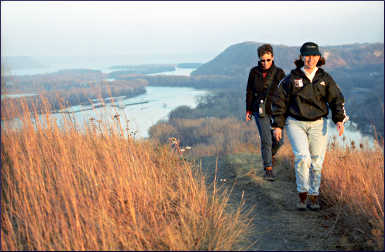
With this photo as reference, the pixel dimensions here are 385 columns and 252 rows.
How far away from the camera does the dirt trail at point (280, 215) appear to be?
2.94 metres

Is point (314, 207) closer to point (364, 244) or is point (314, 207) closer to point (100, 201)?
point (364, 244)

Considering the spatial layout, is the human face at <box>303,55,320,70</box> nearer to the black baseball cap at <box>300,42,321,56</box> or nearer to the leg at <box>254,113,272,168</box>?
the black baseball cap at <box>300,42,321,56</box>

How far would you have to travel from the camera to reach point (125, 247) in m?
Result: 2.51

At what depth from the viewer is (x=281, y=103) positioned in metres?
3.43

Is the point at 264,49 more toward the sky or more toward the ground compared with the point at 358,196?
more toward the sky

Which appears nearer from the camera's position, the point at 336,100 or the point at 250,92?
the point at 336,100

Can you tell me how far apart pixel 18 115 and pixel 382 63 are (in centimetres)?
12401

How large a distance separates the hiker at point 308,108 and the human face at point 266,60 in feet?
2.59

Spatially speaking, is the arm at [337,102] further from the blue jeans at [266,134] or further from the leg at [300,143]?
the blue jeans at [266,134]

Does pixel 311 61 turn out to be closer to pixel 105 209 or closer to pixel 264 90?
pixel 264 90

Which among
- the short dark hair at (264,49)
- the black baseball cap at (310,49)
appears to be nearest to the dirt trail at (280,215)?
the black baseball cap at (310,49)

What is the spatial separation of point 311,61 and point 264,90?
1088 mm

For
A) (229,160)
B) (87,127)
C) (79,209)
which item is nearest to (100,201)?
(79,209)

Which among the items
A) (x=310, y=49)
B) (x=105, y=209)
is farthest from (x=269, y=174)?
(x=105, y=209)
